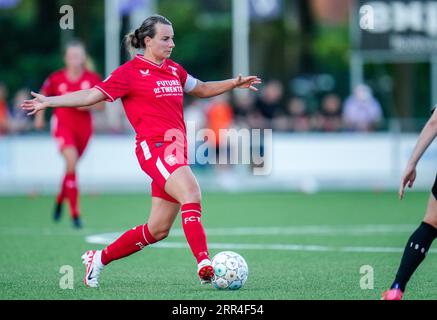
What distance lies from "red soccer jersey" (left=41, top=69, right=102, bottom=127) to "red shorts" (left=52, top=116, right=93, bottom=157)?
0.05 m

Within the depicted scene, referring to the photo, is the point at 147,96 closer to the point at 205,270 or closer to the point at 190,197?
the point at 190,197

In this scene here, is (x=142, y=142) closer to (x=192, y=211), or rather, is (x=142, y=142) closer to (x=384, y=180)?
(x=192, y=211)

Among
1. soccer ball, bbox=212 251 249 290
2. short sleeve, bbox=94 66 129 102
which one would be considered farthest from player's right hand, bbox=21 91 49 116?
soccer ball, bbox=212 251 249 290

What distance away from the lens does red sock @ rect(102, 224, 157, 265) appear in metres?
9.17

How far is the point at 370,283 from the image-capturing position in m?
9.07

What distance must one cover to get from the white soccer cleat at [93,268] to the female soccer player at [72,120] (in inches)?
232

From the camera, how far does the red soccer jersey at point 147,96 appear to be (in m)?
8.97

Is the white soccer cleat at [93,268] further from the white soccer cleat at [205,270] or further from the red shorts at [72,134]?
the red shorts at [72,134]

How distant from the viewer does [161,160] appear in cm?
891

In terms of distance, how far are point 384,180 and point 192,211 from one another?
55.9ft

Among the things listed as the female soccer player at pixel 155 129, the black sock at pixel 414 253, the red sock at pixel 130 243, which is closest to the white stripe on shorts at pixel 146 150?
the female soccer player at pixel 155 129

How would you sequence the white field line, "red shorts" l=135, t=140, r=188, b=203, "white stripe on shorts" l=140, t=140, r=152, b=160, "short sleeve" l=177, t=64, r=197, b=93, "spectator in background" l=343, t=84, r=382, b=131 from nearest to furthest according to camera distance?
"red shorts" l=135, t=140, r=188, b=203
"white stripe on shorts" l=140, t=140, r=152, b=160
"short sleeve" l=177, t=64, r=197, b=93
the white field line
"spectator in background" l=343, t=84, r=382, b=131

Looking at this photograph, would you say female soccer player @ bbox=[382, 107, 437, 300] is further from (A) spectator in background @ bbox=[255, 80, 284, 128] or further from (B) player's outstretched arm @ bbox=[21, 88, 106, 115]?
(A) spectator in background @ bbox=[255, 80, 284, 128]
